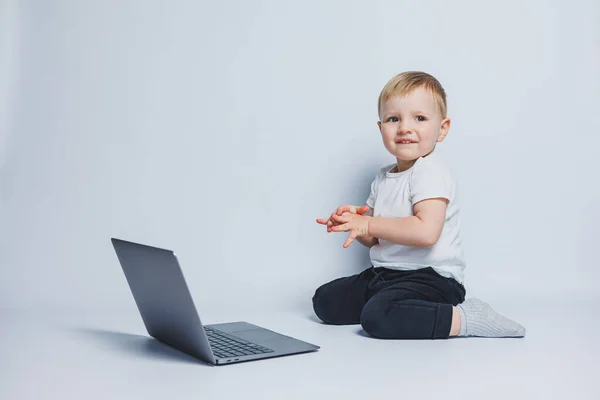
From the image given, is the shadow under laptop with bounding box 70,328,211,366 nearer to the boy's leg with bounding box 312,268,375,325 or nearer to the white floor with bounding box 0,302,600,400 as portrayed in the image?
the white floor with bounding box 0,302,600,400

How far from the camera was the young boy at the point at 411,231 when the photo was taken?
157cm

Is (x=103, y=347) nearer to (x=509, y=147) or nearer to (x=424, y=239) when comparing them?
(x=424, y=239)

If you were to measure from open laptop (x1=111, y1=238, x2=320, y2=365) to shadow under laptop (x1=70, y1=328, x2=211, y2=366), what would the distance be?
0.04 ft

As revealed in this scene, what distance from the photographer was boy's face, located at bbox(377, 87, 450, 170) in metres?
1.72

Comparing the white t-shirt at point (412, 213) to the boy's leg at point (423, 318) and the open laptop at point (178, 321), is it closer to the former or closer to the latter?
the boy's leg at point (423, 318)

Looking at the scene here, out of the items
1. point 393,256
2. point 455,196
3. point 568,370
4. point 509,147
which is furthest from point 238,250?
point 568,370

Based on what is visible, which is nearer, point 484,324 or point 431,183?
point 484,324

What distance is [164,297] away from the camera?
130 centimetres

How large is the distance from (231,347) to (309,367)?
0.16m

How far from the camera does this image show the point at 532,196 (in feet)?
Result: 6.99

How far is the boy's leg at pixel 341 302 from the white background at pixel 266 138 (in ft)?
0.66

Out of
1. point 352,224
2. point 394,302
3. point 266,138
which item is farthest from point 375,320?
point 266,138

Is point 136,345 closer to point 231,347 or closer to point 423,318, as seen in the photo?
point 231,347

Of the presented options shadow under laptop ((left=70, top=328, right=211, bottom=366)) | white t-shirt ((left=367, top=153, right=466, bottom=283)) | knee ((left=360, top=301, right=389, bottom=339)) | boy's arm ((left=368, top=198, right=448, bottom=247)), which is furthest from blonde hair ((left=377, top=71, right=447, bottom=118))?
shadow under laptop ((left=70, top=328, right=211, bottom=366))
